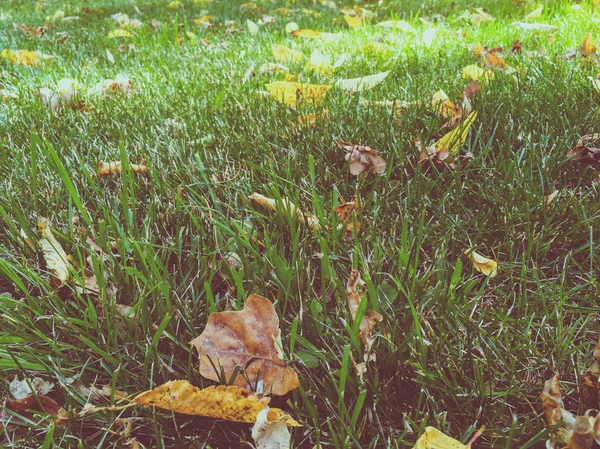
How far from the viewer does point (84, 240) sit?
121 centimetres

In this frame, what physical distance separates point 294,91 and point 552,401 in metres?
1.57

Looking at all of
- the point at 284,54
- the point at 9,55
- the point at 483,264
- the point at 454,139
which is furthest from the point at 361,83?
the point at 9,55

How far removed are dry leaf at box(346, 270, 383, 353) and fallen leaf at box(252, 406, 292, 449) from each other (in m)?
0.20

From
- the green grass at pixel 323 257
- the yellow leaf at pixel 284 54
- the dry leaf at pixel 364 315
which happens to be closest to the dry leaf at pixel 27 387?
the green grass at pixel 323 257

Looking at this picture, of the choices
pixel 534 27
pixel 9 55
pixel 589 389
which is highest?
pixel 9 55

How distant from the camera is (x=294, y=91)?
2.02 meters

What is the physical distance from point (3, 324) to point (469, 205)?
3.72ft

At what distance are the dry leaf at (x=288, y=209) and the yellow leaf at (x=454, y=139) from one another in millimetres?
496

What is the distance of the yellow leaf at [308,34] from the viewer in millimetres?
3465

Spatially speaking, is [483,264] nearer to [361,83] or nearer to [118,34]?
[361,83]

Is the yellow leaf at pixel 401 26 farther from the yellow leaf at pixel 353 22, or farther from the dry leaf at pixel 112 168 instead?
the dry leaf at pixel 112 168

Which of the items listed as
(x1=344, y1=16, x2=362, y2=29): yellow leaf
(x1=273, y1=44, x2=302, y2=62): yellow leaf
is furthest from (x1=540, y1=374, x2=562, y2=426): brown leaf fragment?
(x1=344, y1=16, x2=362, y2=29): yellow leaf

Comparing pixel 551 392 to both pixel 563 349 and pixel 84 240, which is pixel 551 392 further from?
pixel 84 240

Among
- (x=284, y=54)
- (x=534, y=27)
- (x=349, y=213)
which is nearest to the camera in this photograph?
(x=349, y=213)
